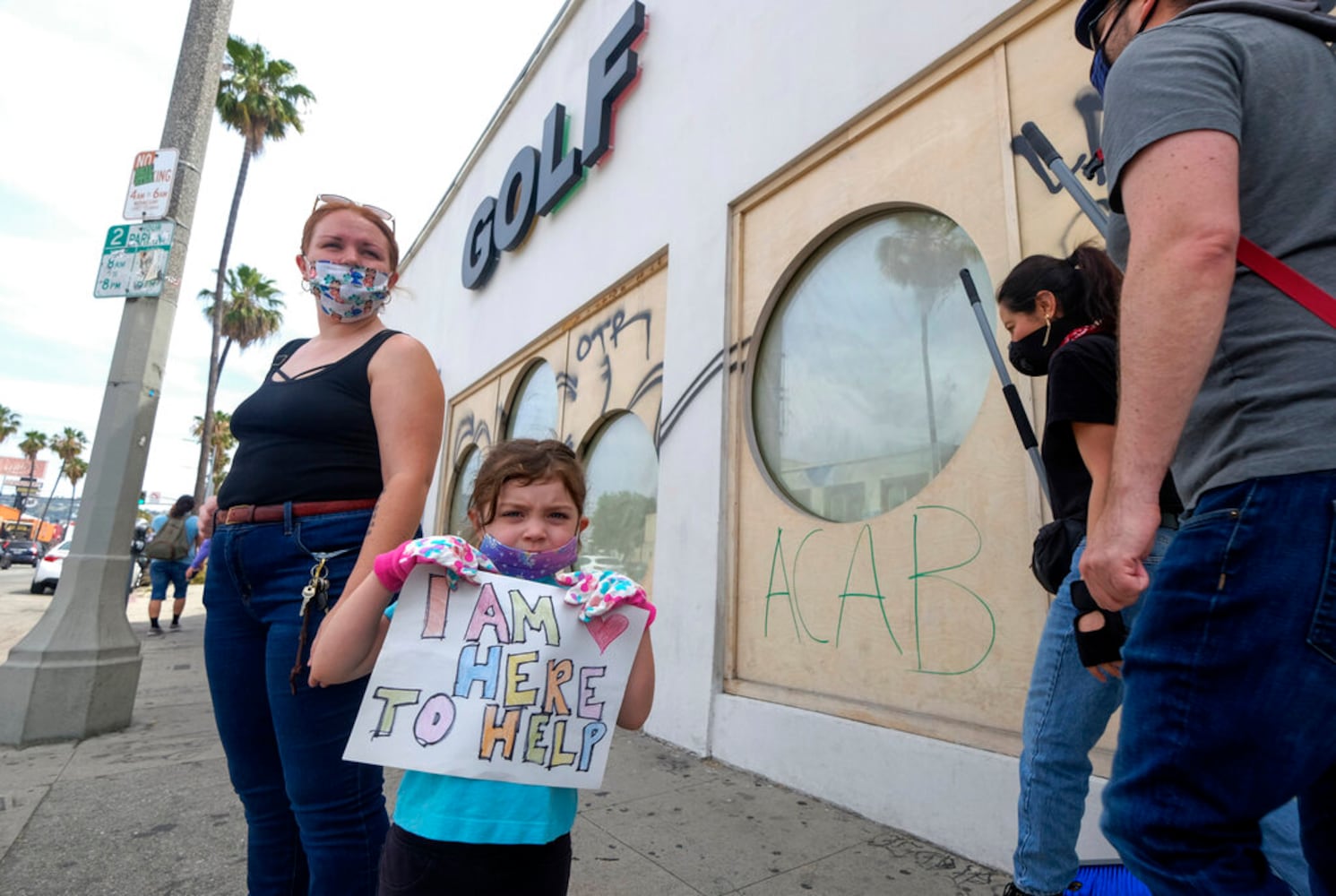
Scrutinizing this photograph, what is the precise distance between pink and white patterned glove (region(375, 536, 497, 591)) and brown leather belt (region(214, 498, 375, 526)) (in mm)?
384

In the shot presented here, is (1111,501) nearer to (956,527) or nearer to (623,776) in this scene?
(956,527)

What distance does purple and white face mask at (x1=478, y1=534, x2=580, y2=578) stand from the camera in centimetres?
138

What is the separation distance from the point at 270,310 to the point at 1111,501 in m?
32.2

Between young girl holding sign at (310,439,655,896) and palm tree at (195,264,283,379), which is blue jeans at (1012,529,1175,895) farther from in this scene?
palm tree at (195,264,283,379)

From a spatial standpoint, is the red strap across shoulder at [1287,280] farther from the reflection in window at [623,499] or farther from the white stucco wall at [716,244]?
the reflection in window at [623,499]

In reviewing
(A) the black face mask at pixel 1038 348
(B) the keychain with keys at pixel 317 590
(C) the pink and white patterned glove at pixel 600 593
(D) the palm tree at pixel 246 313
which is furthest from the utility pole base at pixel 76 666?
(D) the palm tree at pixel 246 313

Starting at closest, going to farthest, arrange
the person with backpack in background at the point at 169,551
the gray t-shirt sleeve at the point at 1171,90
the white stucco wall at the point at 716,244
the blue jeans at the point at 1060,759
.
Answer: the gray t-shirt sleeve at the point at 1171,90 < the blue jeans at the point at 1060,759 < the white stucco wall at the point at 716,244 < the person with backpack in background at the point at 169,551

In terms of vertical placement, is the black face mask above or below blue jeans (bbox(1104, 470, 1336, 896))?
above

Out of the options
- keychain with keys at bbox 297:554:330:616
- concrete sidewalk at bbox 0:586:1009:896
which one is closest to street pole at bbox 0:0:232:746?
concrete sidewalk at bbox 0:586:1009:896

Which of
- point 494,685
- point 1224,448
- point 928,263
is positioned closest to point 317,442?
point 494,685

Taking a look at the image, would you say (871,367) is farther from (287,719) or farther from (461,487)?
(461,487)

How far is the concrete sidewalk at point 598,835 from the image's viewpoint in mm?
2285

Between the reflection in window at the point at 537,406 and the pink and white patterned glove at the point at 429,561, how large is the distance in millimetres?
5366

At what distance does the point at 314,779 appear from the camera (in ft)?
4.54
